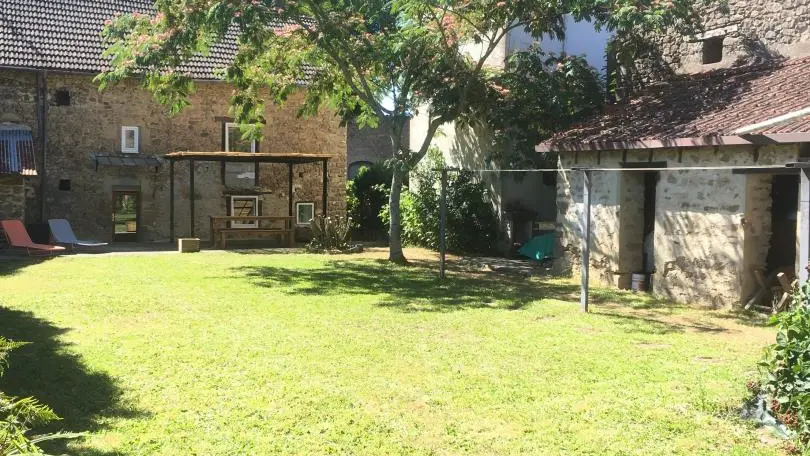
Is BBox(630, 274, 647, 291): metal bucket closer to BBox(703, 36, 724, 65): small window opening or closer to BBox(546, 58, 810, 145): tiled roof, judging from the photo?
BBox(546, 58, 810, 145): tiled roof

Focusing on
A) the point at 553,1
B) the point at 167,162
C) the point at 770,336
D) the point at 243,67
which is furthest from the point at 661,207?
the point at 167,162

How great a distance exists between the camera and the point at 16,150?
17.6 m

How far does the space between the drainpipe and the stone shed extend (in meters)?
12.7

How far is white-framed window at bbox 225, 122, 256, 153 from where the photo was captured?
68.0 ft

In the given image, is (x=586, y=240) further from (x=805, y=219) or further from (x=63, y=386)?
(x=63, y=386)

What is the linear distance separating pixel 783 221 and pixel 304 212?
1420cm

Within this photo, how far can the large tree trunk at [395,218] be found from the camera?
1510cm

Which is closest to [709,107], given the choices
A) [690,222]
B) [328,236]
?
[690,222]

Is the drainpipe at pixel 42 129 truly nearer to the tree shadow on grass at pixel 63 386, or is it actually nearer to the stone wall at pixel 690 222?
the tree shadow on grass at pixel 63 386

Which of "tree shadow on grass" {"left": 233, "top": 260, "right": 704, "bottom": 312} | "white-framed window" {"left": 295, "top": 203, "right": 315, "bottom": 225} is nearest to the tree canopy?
"tree shadow on grass" {"left": 233, "top": 260, "right": 704, "bottom": 312}

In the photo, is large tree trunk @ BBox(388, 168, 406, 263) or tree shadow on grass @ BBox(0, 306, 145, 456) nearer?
tree shadow on grass @ BBox(0, 306, 145, 456)

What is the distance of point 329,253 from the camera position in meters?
17.8

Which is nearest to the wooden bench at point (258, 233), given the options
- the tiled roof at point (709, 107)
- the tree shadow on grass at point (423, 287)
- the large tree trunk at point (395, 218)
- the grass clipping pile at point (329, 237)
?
the grass clipping pile at point (329, 237)

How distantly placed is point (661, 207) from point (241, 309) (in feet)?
21.6
